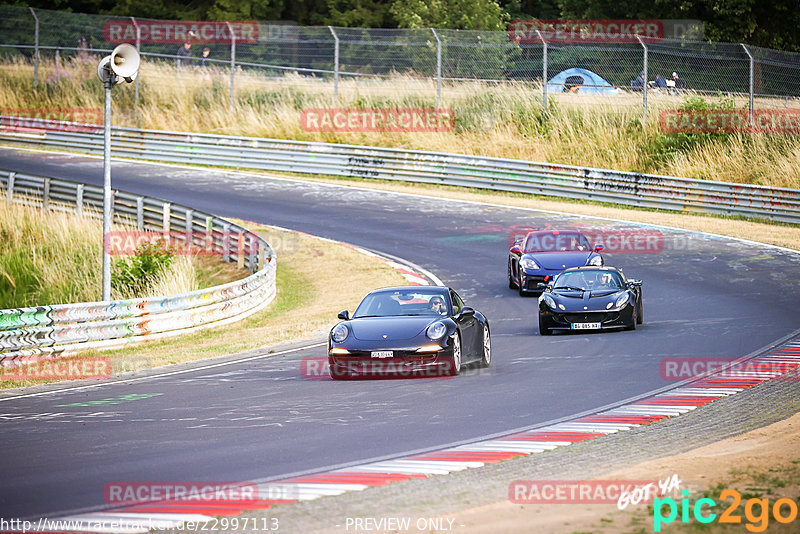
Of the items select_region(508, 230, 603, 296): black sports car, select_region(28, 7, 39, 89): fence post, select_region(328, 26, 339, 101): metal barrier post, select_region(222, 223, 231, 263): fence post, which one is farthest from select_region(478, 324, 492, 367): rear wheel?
select_region(28, 7, 39, 89): fence post

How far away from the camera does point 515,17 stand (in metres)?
66.1

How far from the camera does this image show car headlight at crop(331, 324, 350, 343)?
1439 cm

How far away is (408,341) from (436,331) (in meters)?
0.40

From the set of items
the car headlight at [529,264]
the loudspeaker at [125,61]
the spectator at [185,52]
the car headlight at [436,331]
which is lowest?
the car headlight at [529,264]

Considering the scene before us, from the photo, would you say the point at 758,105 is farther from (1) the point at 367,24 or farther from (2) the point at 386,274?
(1) the point at 367,24

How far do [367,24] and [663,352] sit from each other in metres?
50.8

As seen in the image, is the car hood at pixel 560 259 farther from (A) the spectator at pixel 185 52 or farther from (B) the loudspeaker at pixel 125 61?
(A) the spectator at pixel 185 52

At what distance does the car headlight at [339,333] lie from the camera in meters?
14.4

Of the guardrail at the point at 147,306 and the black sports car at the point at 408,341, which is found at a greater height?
the black sports car at the point at 408,341

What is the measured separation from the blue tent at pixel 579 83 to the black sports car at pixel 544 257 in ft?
48.8

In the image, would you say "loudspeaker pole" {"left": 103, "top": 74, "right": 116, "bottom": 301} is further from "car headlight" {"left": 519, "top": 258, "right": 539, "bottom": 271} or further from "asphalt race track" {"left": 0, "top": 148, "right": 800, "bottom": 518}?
"car headlight" {"left": 519, "top": 258, "right": 539, "bottom": 271}

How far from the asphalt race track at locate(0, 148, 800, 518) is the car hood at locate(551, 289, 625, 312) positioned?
50cm

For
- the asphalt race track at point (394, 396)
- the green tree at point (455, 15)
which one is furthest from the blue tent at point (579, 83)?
the green tree at point (455, 15)

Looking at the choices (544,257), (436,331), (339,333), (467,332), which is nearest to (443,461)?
(436,331)
